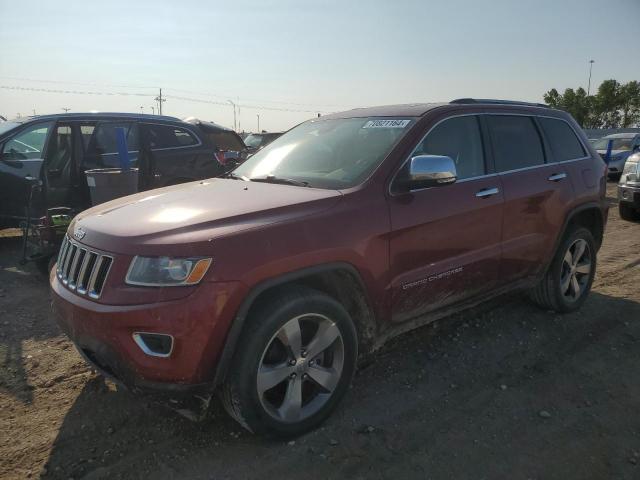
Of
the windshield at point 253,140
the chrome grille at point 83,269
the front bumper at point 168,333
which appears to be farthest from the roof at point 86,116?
the windshield at point 253,140

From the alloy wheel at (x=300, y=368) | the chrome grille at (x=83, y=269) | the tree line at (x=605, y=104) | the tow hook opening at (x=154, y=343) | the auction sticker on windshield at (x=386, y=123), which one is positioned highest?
the tree line at (x=605, y=104)

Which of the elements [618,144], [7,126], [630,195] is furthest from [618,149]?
[7,126]

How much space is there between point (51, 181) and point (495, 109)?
592cm

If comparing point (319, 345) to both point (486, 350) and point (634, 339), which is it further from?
point (634, 339)

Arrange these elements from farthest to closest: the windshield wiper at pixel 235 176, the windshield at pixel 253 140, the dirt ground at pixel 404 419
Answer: the windshield at pixel 253 140, the windshield wiper at pixel 235 176, the dirt ground at pixel 404 419

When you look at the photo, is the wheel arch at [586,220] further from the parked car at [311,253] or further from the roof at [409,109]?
the roof at [409,109]

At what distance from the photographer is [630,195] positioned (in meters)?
9.46

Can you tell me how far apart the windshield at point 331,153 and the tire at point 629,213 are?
807 centimetres

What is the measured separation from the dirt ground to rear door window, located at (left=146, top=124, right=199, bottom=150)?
416 centimetres

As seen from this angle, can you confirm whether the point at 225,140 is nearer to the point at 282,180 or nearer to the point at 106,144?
the point at 106,144

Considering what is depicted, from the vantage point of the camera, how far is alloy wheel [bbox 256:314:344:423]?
269 cm

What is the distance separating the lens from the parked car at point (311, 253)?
2.42 meters

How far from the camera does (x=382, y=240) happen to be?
3010 millimetres

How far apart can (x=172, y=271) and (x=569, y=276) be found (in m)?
3.78
